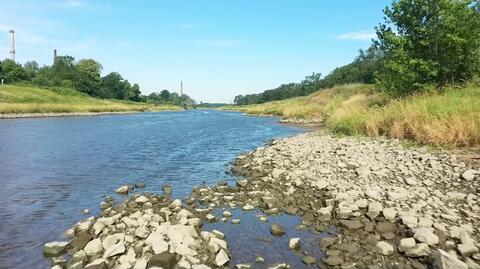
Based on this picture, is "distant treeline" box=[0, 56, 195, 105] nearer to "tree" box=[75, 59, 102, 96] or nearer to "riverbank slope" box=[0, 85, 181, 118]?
"tree" box=[75, 59, 102, 96]

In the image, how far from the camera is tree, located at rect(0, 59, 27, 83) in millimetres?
100938

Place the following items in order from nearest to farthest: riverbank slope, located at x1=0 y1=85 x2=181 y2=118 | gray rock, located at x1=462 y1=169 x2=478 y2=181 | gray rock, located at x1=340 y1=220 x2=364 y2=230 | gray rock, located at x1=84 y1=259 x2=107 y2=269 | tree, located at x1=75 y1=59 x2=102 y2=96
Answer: gray rock, located at x1=84 y1=259 x2=107 y2=269
gray rock, located at x1=340 y1=220 x2=364 y2=230
gray rock, located at x1=462 y1=169 x2=478 y2=181
riverbank slope, located at x1=0 y1=85 x2=181 y2=118
tree, located at x1=75 y1=59 x2=102 y2=96

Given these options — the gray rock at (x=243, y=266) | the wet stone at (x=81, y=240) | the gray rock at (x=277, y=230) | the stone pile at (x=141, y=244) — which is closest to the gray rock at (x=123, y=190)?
the stone pile at (x=141, y=244)

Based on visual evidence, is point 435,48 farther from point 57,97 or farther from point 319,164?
point 57,97

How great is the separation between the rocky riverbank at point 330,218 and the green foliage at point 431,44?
38.3ft

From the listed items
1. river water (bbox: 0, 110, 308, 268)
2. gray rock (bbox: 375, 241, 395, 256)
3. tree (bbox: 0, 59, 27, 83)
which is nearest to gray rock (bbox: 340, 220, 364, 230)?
gray rock (bbox: 375, 241, 395, 256)

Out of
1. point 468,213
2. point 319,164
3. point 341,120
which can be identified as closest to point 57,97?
point 341,120

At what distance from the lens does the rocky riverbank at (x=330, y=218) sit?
6.95 m

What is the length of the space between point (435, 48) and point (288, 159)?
14.5 metres

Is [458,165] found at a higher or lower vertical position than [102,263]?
higher

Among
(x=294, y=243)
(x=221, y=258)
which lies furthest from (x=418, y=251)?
(x=221, y=258)

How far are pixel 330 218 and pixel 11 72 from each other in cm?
11729

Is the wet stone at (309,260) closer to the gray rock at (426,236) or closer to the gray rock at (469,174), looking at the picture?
the gray rock at (426,236)

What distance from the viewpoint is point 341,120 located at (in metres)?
24.9
